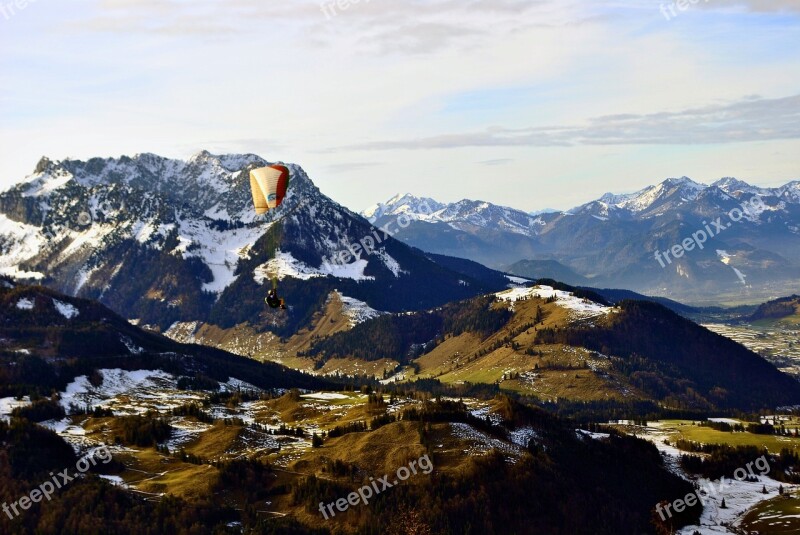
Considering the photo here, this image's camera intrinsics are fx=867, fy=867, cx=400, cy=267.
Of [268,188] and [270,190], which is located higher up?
[268,188]

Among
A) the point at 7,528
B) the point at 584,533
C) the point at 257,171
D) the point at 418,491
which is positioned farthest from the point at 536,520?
the point at 7,528

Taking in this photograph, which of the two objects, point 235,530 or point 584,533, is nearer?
point 235,530

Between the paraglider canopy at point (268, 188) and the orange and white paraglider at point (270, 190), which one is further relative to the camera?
the paraglider canopy at point (268, 188)

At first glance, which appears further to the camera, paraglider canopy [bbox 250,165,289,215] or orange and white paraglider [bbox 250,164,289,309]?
paraglider canopy [bbox 250,165,289,215]

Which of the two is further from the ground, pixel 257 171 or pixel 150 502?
pixel 257 171

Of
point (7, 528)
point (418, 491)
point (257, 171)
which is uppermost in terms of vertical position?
point (257, 171)

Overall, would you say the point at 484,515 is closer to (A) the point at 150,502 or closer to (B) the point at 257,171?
(A) the point at 150,502

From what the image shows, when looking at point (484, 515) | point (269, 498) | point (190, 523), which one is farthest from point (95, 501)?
point (484, 515)

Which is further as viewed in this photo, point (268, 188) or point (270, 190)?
point (268, 188)
